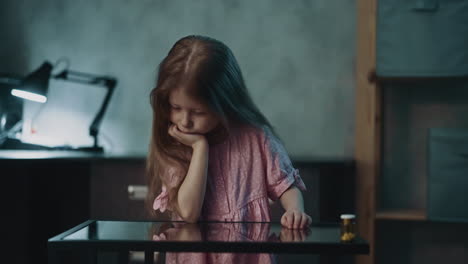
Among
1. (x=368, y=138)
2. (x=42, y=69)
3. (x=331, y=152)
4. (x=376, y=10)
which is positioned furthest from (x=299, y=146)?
(x=42, y=69)

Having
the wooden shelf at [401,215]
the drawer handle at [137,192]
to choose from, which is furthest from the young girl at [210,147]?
the wooden shelf at [401,215]

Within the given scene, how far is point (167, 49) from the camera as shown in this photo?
9.08ft

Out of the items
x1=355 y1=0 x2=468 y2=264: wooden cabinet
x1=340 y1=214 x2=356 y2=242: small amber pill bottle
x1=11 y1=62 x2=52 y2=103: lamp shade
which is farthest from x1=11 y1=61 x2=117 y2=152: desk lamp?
x1=340 y1=214 x2=356 y2=242: small amber pill bottle

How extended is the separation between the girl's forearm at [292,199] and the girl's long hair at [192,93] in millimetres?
153

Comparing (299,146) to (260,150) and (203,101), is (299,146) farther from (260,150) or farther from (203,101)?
(203,101)

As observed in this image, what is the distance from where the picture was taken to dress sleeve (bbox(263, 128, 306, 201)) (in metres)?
1.40

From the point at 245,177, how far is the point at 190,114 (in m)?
0.20

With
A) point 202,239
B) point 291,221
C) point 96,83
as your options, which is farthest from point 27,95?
point 202,239

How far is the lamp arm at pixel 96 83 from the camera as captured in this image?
8.73 feet

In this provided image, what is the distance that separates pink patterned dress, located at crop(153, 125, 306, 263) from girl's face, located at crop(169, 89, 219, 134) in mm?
105

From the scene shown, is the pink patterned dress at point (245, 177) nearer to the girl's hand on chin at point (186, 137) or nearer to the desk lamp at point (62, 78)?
the girl's hand on chin at point (186, 137)

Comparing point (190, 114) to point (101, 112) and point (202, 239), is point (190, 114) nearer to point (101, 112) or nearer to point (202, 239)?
point (202, 239)

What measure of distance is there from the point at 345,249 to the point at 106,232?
14.1 inches

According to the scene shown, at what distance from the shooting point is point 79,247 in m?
0.94
